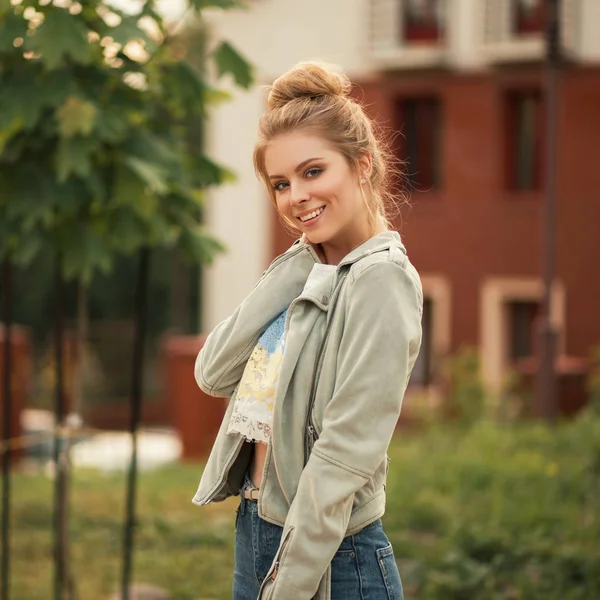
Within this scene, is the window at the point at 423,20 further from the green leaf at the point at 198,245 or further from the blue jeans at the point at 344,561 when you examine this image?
the blue jeans at the point at 344,561

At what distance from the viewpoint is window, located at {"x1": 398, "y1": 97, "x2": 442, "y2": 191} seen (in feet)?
61.8

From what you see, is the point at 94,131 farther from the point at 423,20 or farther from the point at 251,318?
the point at 423,20

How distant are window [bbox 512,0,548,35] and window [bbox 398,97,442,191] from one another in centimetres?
171

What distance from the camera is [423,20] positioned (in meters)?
19.0

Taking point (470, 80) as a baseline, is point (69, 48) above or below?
below

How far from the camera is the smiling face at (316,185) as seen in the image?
227 cm

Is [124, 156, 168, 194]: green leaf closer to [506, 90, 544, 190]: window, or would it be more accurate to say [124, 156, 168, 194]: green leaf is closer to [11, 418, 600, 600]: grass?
[11, 418, 600, 600]: grass

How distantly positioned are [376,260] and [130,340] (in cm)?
1727

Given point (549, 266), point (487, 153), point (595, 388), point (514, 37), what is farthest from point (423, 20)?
point (595, 388)

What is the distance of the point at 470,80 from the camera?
18.3 meters

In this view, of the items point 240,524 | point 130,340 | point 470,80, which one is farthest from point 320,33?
point 240,524

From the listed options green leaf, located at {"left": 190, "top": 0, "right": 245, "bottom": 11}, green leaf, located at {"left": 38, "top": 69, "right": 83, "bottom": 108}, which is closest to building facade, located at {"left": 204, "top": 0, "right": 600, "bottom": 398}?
green leaf, located at {"left": 190, "top": 0, "right": 245, "bottom": 11}

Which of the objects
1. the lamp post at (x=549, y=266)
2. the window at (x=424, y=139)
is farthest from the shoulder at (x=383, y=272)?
the window at (x=424, y=139)

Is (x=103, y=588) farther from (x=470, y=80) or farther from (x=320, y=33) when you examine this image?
(x=320, y=33)
